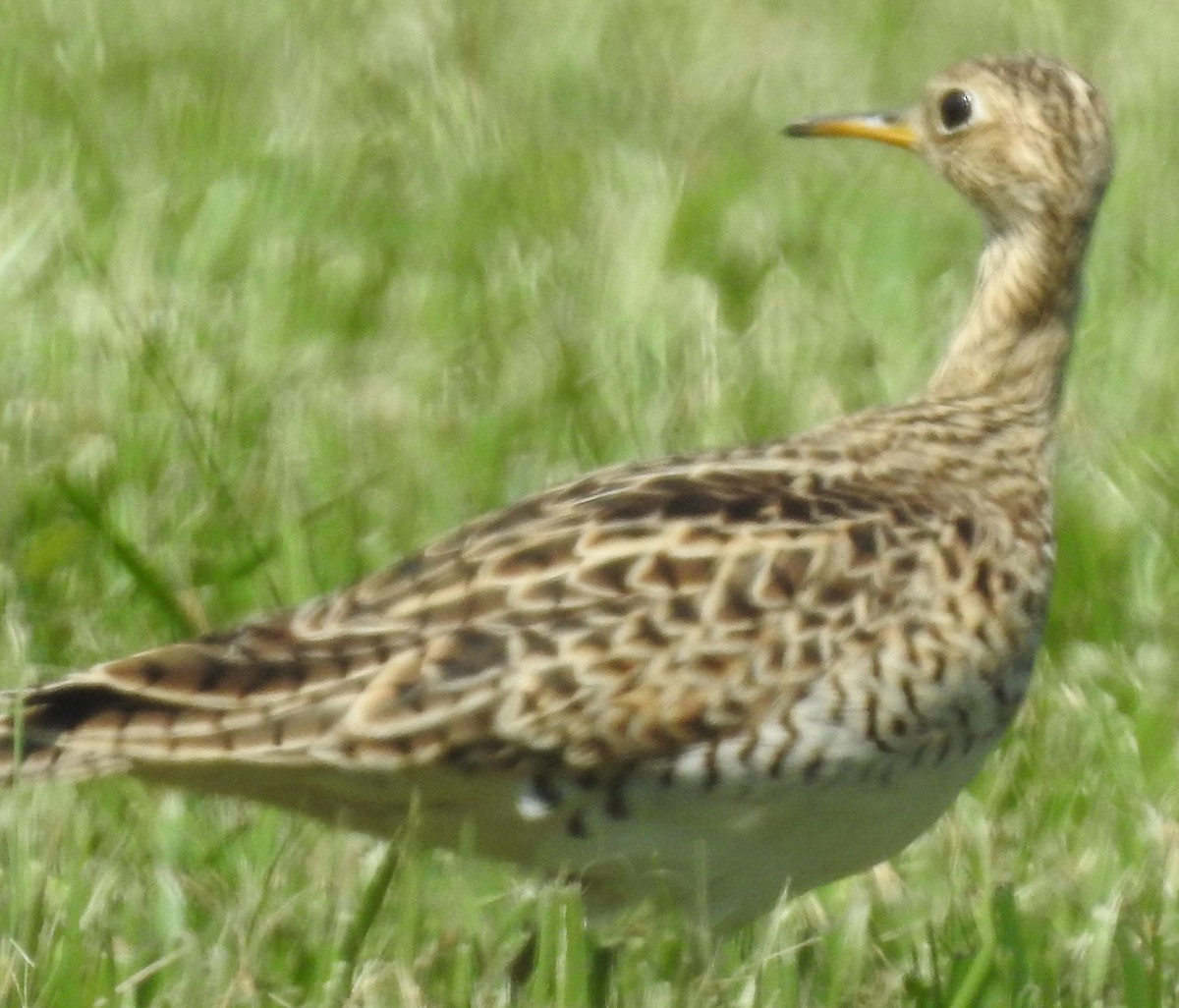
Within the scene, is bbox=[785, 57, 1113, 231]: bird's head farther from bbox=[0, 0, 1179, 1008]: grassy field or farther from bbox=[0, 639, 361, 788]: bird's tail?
bbox=[0, 639, 361, 788]: bird's tail

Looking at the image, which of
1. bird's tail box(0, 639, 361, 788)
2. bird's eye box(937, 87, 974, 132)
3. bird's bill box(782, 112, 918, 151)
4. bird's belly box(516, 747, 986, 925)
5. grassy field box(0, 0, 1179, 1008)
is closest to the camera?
bird's tail box(0, 639, 361, 788)

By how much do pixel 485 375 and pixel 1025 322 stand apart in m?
2.01

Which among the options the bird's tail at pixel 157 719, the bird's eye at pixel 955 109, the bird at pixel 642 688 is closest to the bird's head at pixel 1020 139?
the bird's eye at pixel 955 109

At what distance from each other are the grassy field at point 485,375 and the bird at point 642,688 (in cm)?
16

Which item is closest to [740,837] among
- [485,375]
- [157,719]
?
[157,719]

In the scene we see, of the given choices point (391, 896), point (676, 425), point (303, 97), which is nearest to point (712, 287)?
point (676, 425)

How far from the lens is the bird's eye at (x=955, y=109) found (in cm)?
604

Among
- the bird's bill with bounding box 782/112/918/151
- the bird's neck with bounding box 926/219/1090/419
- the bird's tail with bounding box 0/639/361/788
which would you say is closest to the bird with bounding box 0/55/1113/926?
the bird's tail with bounding box 0/639/361/788

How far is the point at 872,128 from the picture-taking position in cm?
627

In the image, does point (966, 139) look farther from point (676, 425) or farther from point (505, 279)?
point (505, 279)

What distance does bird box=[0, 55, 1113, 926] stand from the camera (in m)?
4.52

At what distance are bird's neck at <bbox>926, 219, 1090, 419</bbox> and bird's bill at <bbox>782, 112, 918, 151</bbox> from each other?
0.38 m

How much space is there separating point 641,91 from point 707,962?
5803mm

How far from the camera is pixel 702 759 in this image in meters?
4.66
